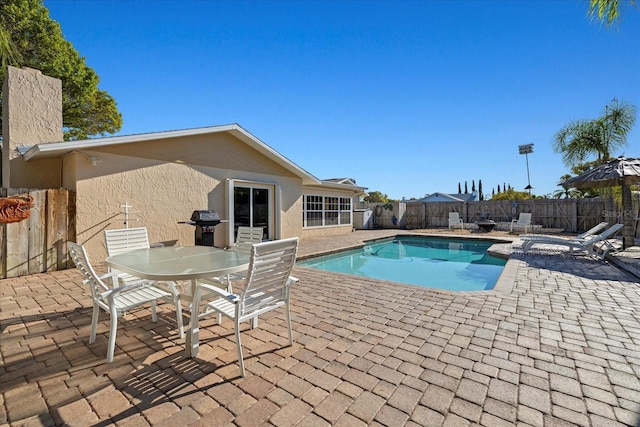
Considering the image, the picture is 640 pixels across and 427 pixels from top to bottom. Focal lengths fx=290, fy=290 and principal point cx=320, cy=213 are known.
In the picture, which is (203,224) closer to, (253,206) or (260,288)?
(253,206)

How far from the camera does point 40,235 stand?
615cm

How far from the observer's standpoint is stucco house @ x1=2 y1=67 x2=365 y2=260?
6828 millimetres

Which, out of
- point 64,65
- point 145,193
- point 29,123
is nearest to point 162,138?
point 145,193

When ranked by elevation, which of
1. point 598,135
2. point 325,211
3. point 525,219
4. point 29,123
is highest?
point 598,135

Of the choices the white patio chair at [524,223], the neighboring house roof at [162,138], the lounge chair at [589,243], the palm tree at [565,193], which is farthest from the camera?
the palm tree at [565,193]

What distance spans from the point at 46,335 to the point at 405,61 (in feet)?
42.1

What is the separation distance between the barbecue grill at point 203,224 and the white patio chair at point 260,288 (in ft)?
17.3

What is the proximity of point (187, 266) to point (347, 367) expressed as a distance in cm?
181

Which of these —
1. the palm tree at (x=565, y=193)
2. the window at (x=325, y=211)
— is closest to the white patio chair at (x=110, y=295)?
the window at (x=325, y=211)

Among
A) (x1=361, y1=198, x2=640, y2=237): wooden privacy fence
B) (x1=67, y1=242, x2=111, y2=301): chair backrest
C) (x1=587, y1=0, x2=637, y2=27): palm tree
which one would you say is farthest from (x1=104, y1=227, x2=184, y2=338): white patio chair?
(x1=361, y1=198, x2=640, y2=237): wooden privacy fence

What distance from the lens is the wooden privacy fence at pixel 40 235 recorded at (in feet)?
19.0

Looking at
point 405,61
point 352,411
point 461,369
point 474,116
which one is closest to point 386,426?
point 352,411

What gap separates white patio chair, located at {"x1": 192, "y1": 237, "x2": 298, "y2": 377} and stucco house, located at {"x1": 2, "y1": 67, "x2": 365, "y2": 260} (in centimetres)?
585

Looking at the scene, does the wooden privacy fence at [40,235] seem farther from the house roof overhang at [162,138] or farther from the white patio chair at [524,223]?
the white patio chair at [524,223]
